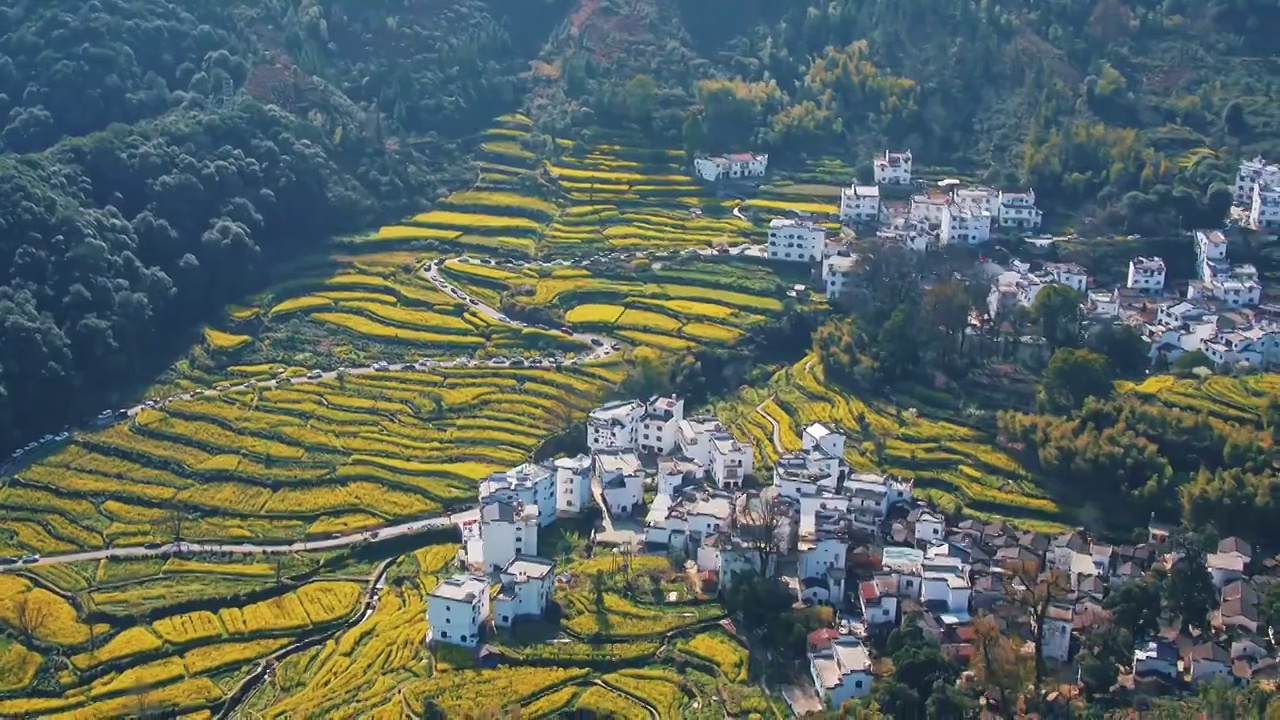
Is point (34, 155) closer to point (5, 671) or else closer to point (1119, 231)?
point (5, 671)

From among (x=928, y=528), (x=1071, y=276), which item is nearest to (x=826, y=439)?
(x=928, y=528)

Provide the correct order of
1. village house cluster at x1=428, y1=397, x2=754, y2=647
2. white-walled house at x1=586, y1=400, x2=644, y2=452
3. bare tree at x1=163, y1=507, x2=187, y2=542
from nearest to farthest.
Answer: village house cluster at x1=428, y1=397, x2=754, y2=647 < bare tree at x1=163, y1=507, x2=187, y2=542 < white-walled house at x1=586, y1=400, x2=644, y2=452

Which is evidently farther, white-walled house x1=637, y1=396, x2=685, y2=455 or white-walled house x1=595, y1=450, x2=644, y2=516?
white-walled house x1=637, y1=396, x2=685, y2=455

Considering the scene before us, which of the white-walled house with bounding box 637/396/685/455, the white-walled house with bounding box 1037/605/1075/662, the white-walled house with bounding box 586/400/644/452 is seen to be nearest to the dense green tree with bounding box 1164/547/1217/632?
the white-walled house with bounding box 1037/605/1075/662

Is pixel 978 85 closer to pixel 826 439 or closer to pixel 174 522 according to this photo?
pixel 826 439

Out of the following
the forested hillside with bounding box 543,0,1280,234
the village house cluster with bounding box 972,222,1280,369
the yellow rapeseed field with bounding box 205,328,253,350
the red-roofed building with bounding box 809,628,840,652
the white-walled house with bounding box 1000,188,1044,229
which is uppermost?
the forested hillside with bounding box 543,0,1280,234

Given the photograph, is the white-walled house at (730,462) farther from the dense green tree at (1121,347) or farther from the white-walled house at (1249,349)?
the white-walled house at (1249,349)

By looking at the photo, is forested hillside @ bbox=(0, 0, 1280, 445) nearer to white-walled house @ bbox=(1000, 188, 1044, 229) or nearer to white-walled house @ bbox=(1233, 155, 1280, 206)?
white-walled house @ bbox=(1233, 155, 1280, 206)
